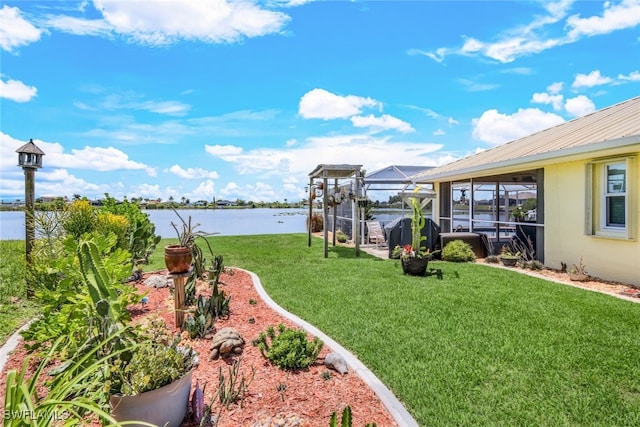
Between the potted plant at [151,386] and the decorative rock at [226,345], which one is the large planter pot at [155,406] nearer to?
the potted plant at [151,386]

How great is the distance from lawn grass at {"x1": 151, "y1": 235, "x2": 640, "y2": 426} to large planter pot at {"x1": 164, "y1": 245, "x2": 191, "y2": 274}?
1.71 meters

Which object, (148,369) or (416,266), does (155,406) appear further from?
(416,266)

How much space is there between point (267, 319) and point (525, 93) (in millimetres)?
11282

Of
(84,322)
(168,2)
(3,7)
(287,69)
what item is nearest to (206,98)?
(287,69)

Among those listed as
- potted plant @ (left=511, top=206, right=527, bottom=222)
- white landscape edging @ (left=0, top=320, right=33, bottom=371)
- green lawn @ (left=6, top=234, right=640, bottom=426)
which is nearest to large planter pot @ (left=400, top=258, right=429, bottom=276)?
green lawn @ (left=6, top=234, right=640, bottom=426)

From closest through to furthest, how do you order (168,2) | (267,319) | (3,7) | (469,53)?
(267,319)
(3,7)
(168,2)
(469,53)

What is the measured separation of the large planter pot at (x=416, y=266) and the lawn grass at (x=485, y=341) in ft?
1.02

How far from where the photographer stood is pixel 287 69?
10.1 metres

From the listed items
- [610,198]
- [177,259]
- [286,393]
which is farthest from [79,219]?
[610,198]

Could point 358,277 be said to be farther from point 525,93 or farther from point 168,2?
point 525,93

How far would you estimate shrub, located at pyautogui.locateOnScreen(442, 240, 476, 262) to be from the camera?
361 inches

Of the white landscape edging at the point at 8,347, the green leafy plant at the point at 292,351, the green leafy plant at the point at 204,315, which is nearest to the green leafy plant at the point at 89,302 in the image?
the white landscape edging at the point at 8,347

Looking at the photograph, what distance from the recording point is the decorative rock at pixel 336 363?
3044mm

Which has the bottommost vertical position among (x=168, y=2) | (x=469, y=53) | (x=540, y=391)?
(x=540, y=391)
